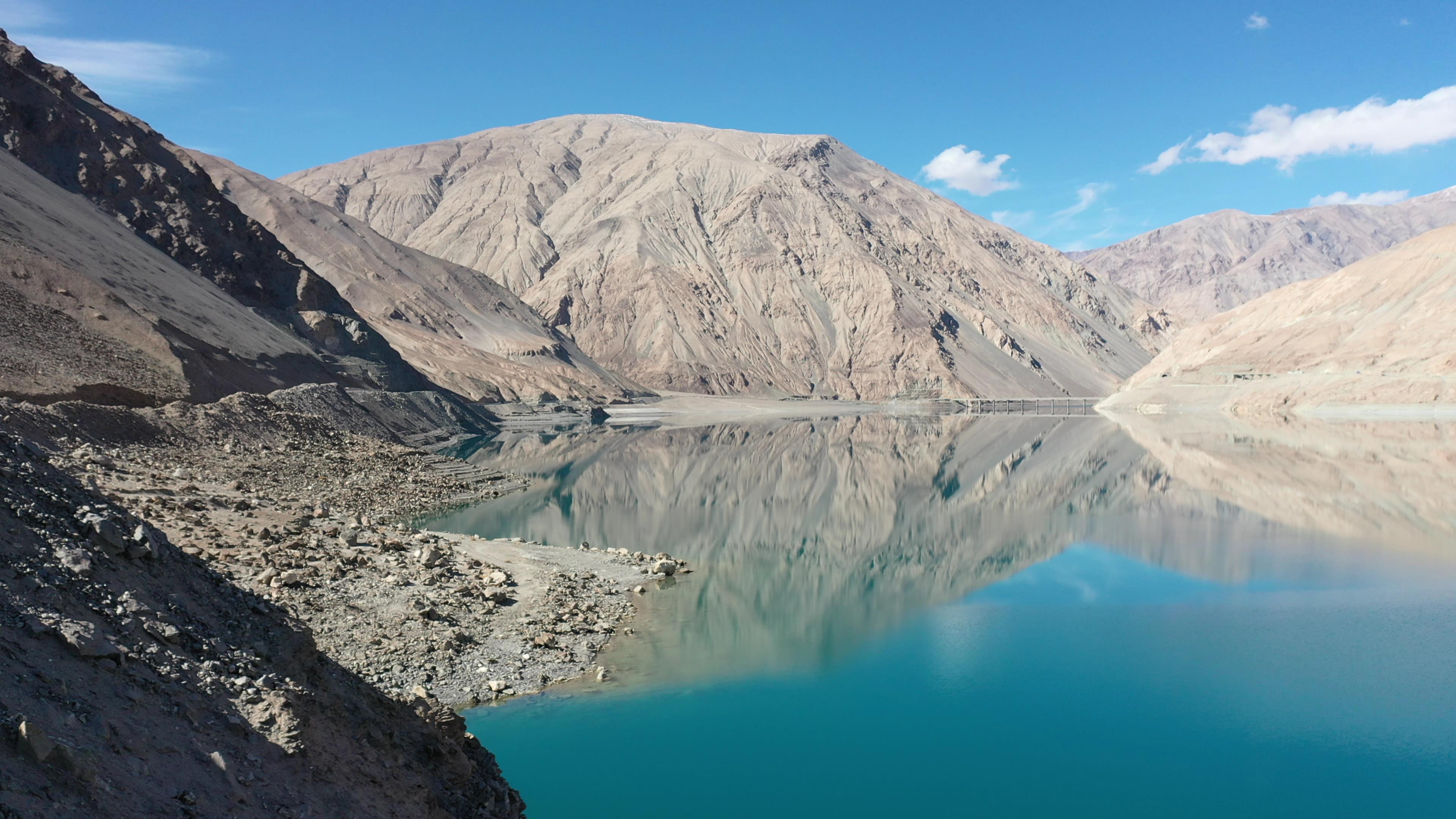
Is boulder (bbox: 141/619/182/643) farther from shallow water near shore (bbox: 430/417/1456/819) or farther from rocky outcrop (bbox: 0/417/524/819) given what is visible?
shallow water near shore (bbox: 430/417/1456/819)

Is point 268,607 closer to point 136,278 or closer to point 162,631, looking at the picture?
point 162,631

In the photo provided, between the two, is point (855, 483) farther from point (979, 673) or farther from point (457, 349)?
point (457, 349)

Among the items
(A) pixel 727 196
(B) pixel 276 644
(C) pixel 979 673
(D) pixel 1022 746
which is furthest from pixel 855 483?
(A) pixel 727 196

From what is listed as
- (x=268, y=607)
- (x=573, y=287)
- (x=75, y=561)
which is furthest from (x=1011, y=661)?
(x=573, y=287)

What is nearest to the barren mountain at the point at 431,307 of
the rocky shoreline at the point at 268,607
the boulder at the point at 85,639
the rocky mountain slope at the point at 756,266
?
the rocky mountain slope at the point at 756,266

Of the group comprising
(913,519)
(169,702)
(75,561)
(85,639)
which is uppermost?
(75,561)
